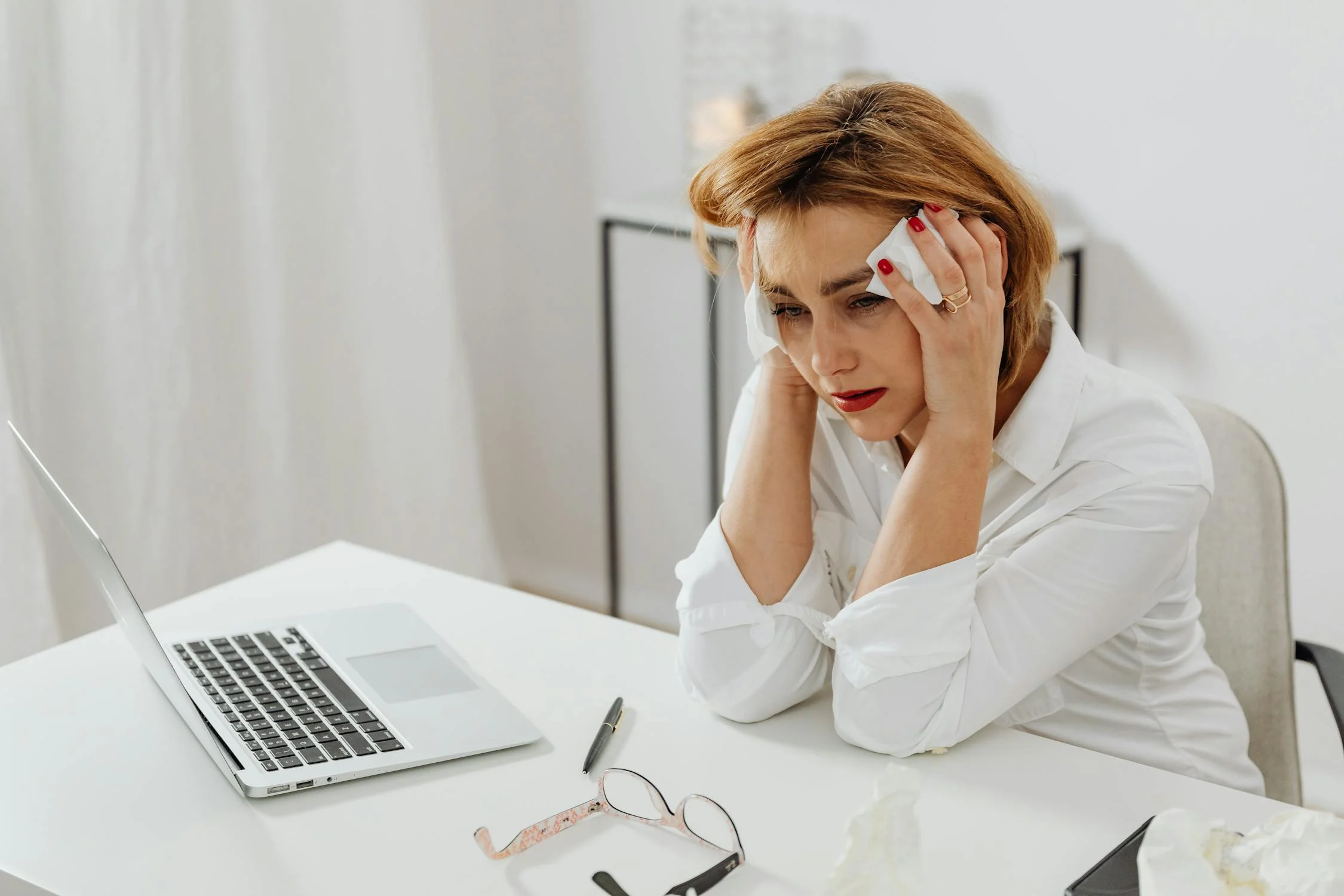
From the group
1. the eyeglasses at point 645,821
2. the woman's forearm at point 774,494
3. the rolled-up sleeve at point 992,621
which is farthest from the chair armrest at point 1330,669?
the eyeglasses at point 645,821

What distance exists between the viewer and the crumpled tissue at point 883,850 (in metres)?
0.74

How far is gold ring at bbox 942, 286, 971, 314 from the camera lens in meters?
1.05

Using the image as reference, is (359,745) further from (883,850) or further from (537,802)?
(883,850)

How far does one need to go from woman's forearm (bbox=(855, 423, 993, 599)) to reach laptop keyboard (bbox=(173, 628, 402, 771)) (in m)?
0.42

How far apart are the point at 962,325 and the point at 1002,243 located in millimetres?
91

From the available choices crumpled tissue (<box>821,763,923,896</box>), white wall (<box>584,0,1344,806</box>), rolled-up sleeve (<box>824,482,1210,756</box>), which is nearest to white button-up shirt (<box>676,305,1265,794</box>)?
rolled-up sleeve (<box>824,482,1210,756</box>)

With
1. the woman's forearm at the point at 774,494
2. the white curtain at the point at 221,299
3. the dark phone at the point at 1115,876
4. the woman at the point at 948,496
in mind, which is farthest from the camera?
the white curtain at the point at 221,299

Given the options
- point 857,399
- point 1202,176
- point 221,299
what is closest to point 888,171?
point 857,399

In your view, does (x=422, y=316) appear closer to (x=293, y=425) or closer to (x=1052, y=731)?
(x=293, y=425)

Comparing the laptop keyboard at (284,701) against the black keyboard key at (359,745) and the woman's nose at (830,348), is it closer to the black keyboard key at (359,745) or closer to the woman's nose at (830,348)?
the black keyboard key at (359,745)

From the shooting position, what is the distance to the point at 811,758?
3.35ft

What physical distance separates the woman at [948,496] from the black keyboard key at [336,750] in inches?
11.4

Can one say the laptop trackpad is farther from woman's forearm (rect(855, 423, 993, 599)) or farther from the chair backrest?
the chair backrest

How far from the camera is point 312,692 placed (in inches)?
43.2
